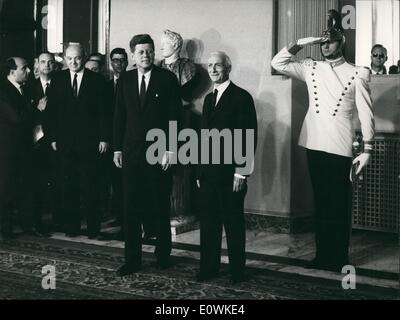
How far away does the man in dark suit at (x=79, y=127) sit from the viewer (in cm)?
561

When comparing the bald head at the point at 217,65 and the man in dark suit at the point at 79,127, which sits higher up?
the bald head at the point at 217,65

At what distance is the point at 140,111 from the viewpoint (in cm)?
448

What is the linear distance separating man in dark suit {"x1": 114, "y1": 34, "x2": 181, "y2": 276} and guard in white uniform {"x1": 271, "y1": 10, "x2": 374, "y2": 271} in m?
1.00

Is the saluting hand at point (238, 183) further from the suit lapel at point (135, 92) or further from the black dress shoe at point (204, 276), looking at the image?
the suit lapel at point (135, 92)

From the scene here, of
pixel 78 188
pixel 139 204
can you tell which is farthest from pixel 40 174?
pixel 139 204

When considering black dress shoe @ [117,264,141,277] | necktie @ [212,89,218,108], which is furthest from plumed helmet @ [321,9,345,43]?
black dress shoe @ [117,264,141,277]

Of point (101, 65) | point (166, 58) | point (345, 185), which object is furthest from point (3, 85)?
point (345, 185)

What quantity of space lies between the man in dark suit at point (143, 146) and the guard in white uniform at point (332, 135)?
1.00 metres

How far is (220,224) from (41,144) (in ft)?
7.34

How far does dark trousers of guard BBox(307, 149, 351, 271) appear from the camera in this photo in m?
4.60

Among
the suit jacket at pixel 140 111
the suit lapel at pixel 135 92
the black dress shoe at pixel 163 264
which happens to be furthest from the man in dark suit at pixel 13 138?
the black dress shoe at pixel 163 264

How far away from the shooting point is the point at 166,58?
607 centimetres

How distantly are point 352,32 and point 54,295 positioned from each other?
179 inches

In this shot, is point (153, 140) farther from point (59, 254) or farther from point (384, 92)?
point (384, 92)
